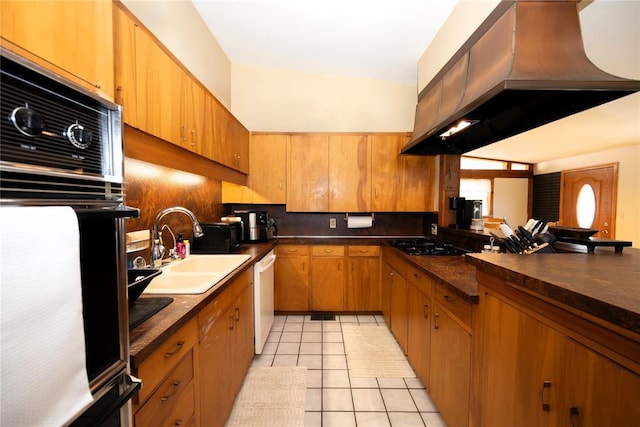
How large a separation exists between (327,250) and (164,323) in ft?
7.55

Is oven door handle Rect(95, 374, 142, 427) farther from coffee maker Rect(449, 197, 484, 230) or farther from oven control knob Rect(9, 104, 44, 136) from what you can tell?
coffee maker Rect(449, 197, 484, 230)

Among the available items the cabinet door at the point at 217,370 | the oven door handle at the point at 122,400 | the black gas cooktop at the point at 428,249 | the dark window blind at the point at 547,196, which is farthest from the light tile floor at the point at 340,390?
the dark window blind at the point at 547,196

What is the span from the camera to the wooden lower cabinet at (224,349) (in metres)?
1.21

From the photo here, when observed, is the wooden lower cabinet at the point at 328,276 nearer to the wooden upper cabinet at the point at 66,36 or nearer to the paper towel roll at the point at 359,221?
the paper towel roll at the point at 359,221

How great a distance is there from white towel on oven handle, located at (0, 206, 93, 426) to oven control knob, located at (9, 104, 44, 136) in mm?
153

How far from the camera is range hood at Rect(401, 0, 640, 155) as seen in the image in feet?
4.01

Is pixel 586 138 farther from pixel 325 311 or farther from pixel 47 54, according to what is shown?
pixel 47 54

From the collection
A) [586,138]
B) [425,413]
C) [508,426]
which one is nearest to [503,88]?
[508,426]

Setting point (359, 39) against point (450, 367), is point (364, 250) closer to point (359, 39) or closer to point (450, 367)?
point (450, 367)

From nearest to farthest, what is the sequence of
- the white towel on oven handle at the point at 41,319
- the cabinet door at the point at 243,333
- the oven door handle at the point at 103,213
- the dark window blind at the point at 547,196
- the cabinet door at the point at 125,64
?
the white towel on oven handle at the point at 41,319 < the oven door handle at the point at 103,213 < the cabinet door at the point at 125,64 < the cabinet door at the point at 243,333 < the dark window blind at the point at 547,196

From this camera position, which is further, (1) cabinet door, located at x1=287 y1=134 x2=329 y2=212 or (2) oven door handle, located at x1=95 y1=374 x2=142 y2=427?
(1) cabinet door, located at x1=287 y1=134 x2=329 y2=212

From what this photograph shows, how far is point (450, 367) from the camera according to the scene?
1.42 meters

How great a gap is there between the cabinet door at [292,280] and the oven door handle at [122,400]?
2386mm

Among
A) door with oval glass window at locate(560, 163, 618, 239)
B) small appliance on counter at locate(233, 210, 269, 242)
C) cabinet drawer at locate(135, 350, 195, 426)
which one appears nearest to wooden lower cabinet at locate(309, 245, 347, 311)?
small appliance on counter at locate(233, 210, 269, 242)
